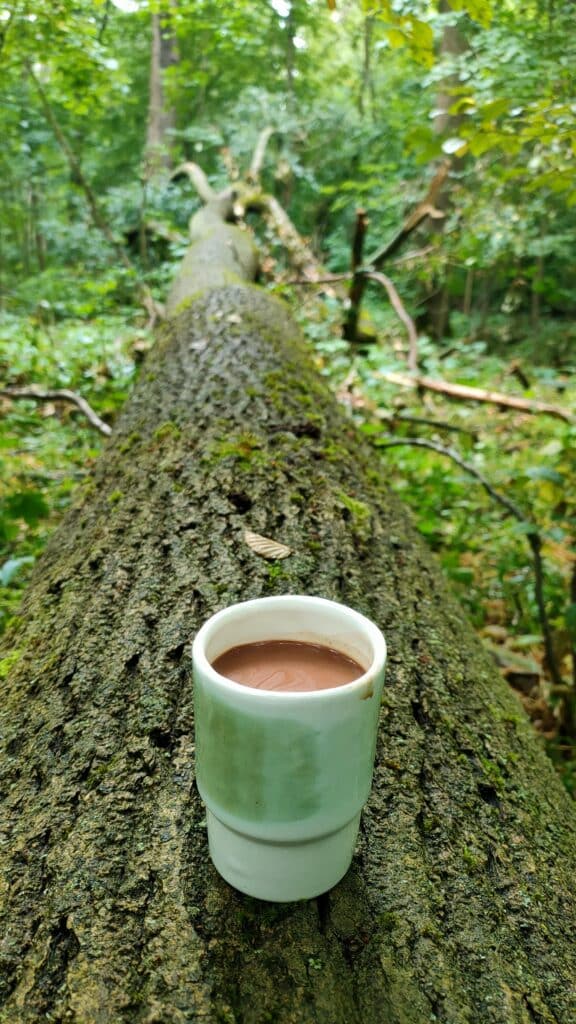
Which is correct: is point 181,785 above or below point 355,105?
below

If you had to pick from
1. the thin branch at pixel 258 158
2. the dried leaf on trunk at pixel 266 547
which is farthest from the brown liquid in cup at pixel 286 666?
the thin branch at pixel 258 158

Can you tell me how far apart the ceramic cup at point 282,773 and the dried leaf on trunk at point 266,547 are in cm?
60

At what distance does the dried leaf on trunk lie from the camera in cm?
139

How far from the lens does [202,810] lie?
89 cm

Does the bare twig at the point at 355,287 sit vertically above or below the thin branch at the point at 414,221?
below

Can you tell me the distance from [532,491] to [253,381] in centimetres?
233

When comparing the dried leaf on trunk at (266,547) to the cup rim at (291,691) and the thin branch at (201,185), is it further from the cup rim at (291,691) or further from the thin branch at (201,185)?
the thin branch at (201,185)

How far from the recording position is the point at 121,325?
18.1ft

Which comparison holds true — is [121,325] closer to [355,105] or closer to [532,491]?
[532,491]

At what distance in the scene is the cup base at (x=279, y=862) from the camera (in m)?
0.70

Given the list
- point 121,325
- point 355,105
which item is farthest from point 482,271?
point 121,325

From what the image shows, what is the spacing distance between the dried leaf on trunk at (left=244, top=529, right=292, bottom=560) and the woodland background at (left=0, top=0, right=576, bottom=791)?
2.09ft

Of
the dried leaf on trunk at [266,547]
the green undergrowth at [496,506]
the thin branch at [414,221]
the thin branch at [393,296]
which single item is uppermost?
the thin branch at [414,221]

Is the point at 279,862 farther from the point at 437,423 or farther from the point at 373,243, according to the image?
the point at 373,243
